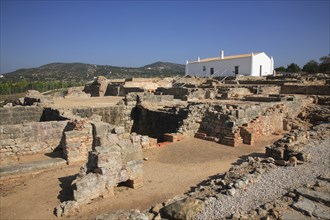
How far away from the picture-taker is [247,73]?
44.6m

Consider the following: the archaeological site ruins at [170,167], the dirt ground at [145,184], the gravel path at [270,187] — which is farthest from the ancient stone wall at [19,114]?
the gravel path at [270,187]

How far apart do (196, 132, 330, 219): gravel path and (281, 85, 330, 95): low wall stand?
15.2 meters

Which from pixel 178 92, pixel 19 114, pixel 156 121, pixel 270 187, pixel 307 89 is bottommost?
pixel 270 187

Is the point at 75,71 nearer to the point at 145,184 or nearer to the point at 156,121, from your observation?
the point at 156,121

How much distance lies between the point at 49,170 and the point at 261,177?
5.88 m

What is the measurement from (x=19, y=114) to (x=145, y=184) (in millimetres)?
9860

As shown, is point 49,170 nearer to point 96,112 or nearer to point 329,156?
point 96,112

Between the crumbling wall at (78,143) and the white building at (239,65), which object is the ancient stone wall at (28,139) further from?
the white building at (239,65)

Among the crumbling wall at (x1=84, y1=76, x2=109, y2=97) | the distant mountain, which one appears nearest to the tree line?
the crumbling wall at (x1=84, y1=76, x2=109, y2=97)

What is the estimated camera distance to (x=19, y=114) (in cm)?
1375

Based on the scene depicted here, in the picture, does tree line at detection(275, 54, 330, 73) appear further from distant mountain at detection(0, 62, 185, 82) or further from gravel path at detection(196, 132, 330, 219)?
distant mountain at detection(0, 62, 185, 82)

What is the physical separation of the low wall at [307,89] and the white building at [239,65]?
2175 centimetres

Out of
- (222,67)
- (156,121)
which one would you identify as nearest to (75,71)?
(222,67)

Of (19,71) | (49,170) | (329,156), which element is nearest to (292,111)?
(329,156)
